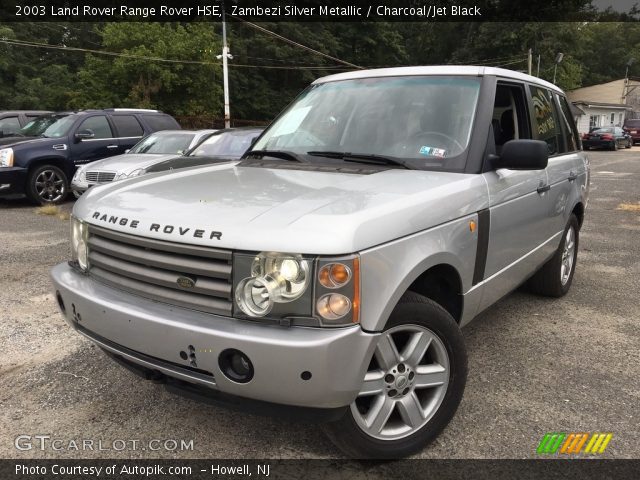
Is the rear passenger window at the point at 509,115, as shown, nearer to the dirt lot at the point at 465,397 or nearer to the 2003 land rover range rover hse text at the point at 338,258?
the 2003 land rover range rover hse text at the point at 338,258

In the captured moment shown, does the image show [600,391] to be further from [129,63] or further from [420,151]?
[129,63]

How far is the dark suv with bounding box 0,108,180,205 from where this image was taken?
973 cm

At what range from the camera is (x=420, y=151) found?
314 centimetres

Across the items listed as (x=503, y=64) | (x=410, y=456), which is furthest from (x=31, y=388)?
(x=503, y=64)

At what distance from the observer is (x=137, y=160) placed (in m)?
9.20

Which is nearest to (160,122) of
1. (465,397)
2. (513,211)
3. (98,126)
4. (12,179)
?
(98,126)

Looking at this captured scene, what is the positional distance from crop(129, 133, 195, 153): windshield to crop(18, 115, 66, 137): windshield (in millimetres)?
2255

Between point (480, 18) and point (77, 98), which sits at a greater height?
point (480, 18)

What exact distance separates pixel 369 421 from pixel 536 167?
1704 millimetres

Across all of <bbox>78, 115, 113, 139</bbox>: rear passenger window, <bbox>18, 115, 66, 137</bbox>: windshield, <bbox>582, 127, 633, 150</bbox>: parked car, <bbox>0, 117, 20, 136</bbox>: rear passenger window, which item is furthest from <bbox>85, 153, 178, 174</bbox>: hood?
<bbox>582, 127, 633, 150</bbox>: parked car

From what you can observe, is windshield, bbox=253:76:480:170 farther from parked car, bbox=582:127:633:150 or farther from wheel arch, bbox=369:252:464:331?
parked car, bbox=582:127:633:150

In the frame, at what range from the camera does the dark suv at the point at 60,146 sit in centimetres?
973

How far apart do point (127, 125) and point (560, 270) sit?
9518mm

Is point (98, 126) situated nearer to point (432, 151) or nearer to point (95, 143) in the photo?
point (95, 143)
